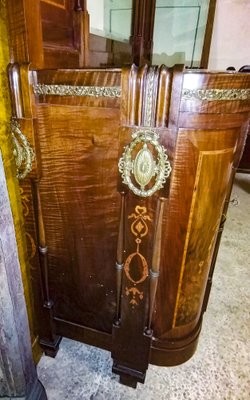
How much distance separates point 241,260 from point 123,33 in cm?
176

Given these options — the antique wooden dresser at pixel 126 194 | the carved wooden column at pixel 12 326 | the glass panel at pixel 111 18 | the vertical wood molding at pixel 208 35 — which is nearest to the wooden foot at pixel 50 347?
the antique wooden dresser at pixel 126 194

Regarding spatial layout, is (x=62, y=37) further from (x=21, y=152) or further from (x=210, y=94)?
(x=210, y=94)

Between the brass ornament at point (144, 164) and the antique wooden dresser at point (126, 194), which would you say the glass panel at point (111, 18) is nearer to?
the antique wooden dresser at point (126, 194)

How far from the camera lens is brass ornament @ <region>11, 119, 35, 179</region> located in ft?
2.84

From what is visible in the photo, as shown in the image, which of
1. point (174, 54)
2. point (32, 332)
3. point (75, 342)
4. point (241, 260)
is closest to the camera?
point (32, 332)

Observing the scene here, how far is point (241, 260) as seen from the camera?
6.57 ft

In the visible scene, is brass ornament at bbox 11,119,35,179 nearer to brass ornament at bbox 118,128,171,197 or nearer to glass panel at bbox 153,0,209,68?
brass ornament at bbox 118,128,171,197

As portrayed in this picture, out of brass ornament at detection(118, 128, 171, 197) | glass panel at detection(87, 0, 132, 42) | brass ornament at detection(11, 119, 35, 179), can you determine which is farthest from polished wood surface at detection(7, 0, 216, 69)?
brass ornament at detection(118, 128, 171, 197)

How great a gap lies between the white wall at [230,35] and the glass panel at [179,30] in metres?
0.22

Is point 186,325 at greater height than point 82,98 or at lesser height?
lesser

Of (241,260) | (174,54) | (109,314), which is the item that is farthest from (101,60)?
(174,54)

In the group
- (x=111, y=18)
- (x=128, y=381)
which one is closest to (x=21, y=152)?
(x=128, y=381)

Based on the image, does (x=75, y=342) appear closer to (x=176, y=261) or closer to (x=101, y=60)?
(x=176, y=261)

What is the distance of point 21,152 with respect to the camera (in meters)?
0.89
